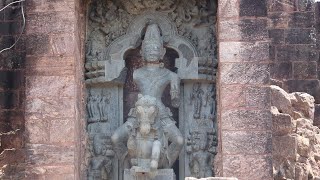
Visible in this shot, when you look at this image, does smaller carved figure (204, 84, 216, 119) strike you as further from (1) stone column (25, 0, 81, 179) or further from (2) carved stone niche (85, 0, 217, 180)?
(1) stone column (25, 0, 81, 179)

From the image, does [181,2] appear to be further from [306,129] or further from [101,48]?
[306,129]

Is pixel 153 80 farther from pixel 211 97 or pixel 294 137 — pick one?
pixel 294 137

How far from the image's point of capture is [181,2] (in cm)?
1202

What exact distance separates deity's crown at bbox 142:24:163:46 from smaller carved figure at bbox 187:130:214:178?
1488mm

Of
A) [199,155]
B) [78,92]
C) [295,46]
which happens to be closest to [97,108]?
[78,92]

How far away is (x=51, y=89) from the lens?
11.0 m

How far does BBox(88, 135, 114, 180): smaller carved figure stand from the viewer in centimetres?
1153

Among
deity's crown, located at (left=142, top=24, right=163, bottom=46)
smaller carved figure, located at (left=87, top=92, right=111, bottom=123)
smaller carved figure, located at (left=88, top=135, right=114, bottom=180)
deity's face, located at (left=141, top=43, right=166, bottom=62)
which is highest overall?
deity's crown, located at (left=142, top=24, right=163, bottom=46)

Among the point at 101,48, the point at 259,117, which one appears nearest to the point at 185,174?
the point at 259,117

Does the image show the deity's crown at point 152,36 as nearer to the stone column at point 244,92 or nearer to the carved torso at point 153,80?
the carved torso at point 153,80

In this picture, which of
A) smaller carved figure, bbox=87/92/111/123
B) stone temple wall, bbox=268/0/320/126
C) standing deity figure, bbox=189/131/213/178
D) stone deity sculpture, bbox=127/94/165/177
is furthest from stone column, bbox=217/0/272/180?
stone temple wall, bbox=268/0/320/126

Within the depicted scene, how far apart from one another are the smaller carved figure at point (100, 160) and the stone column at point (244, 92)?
170cm

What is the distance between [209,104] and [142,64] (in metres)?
1.23

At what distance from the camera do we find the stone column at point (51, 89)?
10820 millimetres
